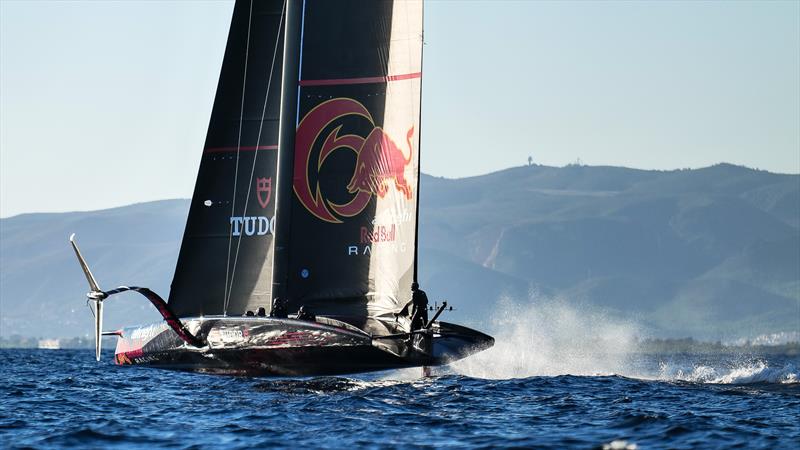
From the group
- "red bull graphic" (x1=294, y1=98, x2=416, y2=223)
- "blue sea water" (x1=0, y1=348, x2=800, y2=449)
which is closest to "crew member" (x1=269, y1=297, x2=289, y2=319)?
"blue sea water" (x1=0, y1=348, x2=800, y2=449)

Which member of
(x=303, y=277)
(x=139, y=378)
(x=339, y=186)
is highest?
(x=339, y=186)

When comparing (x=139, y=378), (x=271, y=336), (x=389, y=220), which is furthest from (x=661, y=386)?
(x=139, y=378)

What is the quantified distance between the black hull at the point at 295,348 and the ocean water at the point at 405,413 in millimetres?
570

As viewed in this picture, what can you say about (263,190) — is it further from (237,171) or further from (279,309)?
(279,309)

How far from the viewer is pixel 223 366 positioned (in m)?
28.7

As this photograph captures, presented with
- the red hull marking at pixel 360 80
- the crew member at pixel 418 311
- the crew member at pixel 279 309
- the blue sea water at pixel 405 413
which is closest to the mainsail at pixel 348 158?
the red hull marking at pixel 360 80

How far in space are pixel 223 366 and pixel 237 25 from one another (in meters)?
8.93

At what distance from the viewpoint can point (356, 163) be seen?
96.9ft

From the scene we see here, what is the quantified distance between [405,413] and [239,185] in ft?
33.4

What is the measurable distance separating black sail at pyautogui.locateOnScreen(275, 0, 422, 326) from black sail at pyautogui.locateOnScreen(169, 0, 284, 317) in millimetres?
1835

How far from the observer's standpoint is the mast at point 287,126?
97.3 feet

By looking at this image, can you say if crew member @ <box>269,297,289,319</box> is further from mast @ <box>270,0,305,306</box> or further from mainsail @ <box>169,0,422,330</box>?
mast @ <box>270,0,305,306</box>

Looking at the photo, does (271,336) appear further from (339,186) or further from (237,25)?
(237,25)

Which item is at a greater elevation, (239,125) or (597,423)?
(239,125)
